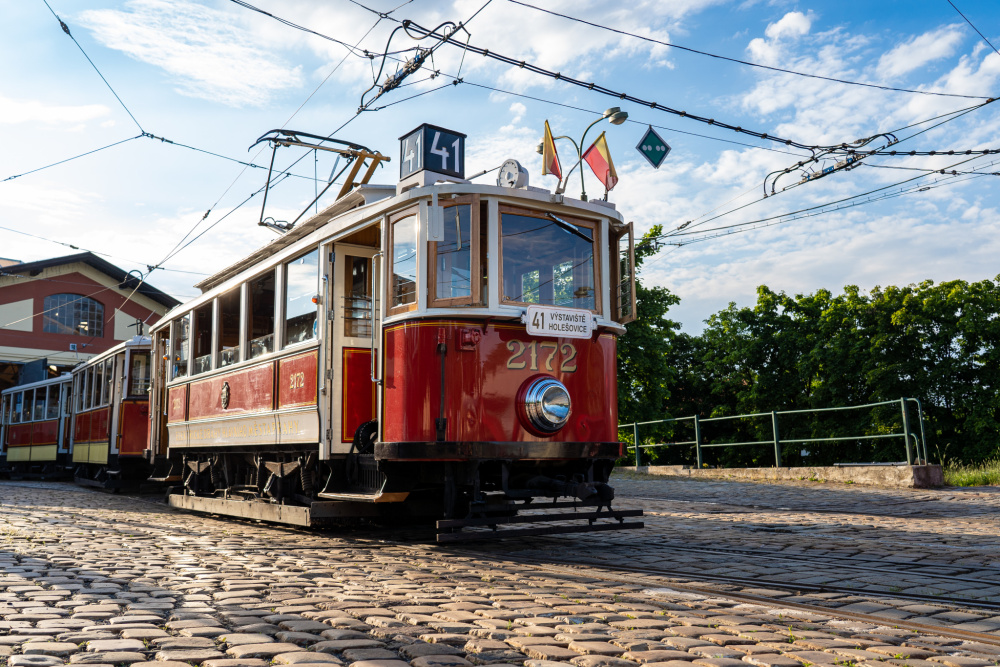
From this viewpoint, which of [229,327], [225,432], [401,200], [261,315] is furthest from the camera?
[229,327]

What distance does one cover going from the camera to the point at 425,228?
775cm

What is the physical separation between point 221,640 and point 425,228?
4438mm

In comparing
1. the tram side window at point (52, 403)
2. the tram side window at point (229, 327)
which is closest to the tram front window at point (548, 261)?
the tram side window at point (229, 327)

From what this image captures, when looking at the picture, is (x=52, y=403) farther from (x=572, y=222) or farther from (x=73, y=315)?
(x=572, y=222)

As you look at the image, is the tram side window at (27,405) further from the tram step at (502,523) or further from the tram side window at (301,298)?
the tram step at (502,523)

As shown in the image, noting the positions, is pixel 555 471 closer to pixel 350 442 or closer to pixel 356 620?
pixel 350 442

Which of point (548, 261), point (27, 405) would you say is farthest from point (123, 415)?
point (548, 261)

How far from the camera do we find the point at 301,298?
950cm

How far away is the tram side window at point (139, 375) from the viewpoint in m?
18.6

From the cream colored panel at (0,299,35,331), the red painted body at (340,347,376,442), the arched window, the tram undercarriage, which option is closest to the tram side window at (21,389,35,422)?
the cream colored panel at (0,299,35,331)

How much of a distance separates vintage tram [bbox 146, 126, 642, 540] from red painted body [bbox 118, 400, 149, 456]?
9757 mm

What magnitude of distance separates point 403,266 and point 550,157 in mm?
1971

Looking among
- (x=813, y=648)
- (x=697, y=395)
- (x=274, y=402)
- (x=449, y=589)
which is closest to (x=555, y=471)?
(x=449, y=589)

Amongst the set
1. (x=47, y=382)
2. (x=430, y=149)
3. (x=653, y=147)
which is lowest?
(x=47, y=382)
